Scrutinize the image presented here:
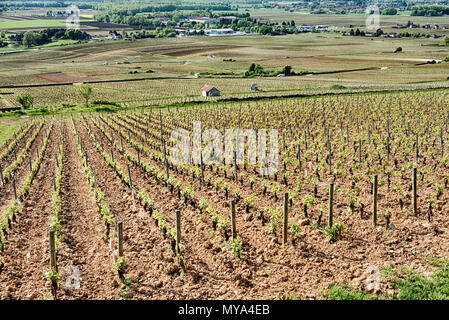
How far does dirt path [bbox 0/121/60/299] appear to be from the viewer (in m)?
9.88

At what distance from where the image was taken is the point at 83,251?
11.9 metres

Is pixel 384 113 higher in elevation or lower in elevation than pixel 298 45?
Answer: lower

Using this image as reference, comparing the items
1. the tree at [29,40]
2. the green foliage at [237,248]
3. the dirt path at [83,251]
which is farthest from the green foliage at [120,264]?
→ the tree at [29,40]

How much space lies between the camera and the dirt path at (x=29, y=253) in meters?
9.88

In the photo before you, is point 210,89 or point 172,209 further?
point 210,89

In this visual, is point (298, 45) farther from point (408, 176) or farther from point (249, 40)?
point (408, 176)

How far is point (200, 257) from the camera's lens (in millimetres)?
11078

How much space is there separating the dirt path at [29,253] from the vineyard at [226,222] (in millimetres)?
38

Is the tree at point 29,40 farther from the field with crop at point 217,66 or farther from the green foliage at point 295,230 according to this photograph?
the green foliage at point 295,230

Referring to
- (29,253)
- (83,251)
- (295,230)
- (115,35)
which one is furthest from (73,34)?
(295,230)

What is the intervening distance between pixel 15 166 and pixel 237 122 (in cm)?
1623

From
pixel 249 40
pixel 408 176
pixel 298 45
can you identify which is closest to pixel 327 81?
pixel 408 176
